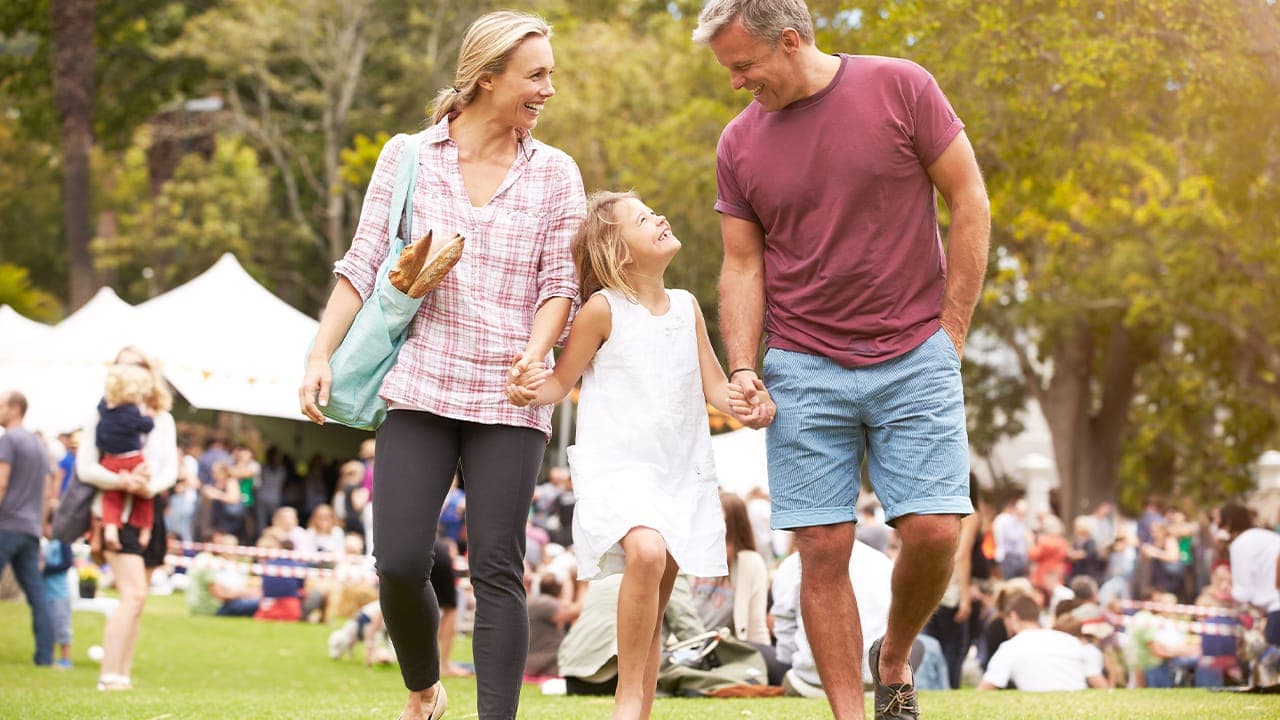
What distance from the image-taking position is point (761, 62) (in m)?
4.68

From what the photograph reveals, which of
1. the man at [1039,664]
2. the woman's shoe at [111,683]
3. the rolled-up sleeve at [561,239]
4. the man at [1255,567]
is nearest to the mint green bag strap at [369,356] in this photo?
the rolled-up sleeve at [561,239]

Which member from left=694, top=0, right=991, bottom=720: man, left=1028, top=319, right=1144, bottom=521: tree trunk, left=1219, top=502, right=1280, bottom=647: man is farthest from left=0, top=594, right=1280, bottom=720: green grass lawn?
left=1028, top=319, right=1144, bottom=521: tree trunk

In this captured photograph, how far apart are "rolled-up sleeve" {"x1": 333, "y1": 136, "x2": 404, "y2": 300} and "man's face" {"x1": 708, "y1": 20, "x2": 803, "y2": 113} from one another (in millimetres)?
1033

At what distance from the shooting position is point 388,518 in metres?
4.45

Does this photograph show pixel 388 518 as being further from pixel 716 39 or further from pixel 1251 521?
pixel 1251 521

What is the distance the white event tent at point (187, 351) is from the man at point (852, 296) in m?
15.7

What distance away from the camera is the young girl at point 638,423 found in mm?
4574

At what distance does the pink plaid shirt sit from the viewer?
177 inches

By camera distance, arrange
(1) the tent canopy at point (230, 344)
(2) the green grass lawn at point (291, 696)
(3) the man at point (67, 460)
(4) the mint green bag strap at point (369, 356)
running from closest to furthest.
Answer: (4) the mint green bag strap at point (369, 356) < (2) the green grass lawn at point (291, 696) < (3) the man at point (67, 460) < (1) the tent canopy at point (230, 344)

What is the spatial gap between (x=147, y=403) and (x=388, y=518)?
5.57 meters

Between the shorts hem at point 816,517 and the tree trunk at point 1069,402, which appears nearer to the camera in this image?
the shorts hem at point 816,517

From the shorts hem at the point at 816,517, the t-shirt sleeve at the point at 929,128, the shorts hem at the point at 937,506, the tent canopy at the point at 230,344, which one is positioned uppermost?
the tent canopy at the point at 230,344

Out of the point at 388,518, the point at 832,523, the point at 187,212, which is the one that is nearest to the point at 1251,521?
the point at 832,523

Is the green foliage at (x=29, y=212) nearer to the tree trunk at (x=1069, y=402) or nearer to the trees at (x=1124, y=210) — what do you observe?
the trees at (x=1124, y=210)
